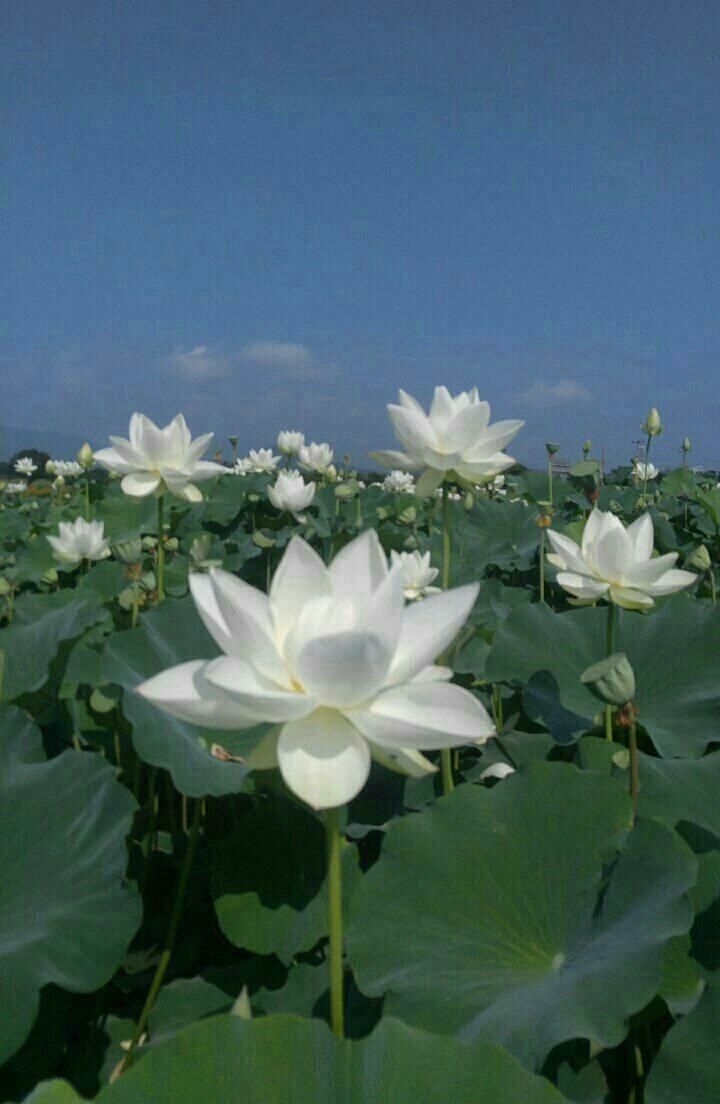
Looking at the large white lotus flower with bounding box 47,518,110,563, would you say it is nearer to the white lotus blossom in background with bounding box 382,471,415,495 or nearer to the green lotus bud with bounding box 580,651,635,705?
the green lotus bud with bounding box 580,651,635,705

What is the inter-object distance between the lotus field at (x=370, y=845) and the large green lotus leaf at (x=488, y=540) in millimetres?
1048

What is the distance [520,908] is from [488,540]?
2.34 meters

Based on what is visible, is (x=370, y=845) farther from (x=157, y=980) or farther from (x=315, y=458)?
(x=315, y=458)

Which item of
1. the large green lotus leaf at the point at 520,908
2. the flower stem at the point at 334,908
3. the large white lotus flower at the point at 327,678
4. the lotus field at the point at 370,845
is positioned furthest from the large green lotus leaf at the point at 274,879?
the large white lotus flower at the point at 327,678

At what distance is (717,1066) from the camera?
2.31 feet

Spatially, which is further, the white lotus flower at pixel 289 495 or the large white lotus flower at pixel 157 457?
the white lotus flower at pixel 289 495

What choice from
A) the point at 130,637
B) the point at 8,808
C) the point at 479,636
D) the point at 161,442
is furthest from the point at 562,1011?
the point at 161,442

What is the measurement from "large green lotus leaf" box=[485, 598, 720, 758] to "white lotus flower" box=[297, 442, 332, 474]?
9.46 feet

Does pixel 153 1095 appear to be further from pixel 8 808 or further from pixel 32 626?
pixel 32 626

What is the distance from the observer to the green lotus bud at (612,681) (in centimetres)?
101

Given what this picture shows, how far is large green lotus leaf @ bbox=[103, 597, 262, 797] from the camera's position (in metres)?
1.02

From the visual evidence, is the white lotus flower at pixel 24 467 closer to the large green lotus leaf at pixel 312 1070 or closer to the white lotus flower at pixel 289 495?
the white lotus flower at pixel 289 495

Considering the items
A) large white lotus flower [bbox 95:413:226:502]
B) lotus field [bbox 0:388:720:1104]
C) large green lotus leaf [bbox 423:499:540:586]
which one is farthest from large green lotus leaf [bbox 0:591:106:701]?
large green lotus leaf [bbox 423:499:540:586]

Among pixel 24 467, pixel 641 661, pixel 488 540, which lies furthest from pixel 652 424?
pixel 24 467
